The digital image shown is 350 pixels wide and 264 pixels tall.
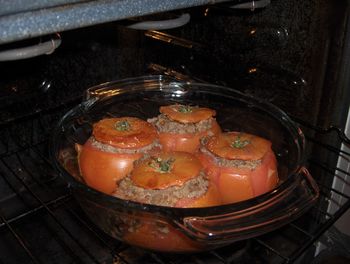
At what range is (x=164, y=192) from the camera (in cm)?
59

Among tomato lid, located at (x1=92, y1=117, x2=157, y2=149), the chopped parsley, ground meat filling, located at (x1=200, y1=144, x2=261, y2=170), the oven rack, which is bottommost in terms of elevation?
the oven rack

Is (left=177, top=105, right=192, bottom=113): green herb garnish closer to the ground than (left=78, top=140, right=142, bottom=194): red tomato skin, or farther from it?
farther from it

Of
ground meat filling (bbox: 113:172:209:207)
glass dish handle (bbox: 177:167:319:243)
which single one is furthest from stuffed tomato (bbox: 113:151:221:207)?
glass dish handle (bbox: 177:167:319:243)

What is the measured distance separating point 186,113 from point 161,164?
0.61 ft

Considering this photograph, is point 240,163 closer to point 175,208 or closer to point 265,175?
point 265,175

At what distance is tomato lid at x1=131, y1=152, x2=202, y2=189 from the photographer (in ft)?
1.94

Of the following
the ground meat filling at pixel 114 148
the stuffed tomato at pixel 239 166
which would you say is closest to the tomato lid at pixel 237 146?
the stuffed tomato at pixel 239 166

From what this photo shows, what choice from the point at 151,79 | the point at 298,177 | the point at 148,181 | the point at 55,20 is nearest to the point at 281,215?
the point at 298,177

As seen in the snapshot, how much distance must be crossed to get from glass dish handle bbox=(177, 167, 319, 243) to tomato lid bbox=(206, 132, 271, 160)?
0.41 ft

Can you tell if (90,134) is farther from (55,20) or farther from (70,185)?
(55,20)

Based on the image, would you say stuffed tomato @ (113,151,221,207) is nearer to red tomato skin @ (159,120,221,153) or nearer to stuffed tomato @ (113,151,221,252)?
stuffed tomato @ (113,151,221,252)

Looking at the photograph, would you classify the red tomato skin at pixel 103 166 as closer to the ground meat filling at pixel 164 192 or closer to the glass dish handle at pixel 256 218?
the ground meat filling at pixel 164 192

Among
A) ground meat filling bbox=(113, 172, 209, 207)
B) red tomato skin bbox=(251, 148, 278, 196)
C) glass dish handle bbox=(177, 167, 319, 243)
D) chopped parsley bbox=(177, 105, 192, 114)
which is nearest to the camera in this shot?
glass dish handle bbox=(177, 167, 319, 243)

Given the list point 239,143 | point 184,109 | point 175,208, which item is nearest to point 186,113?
point 184,109
